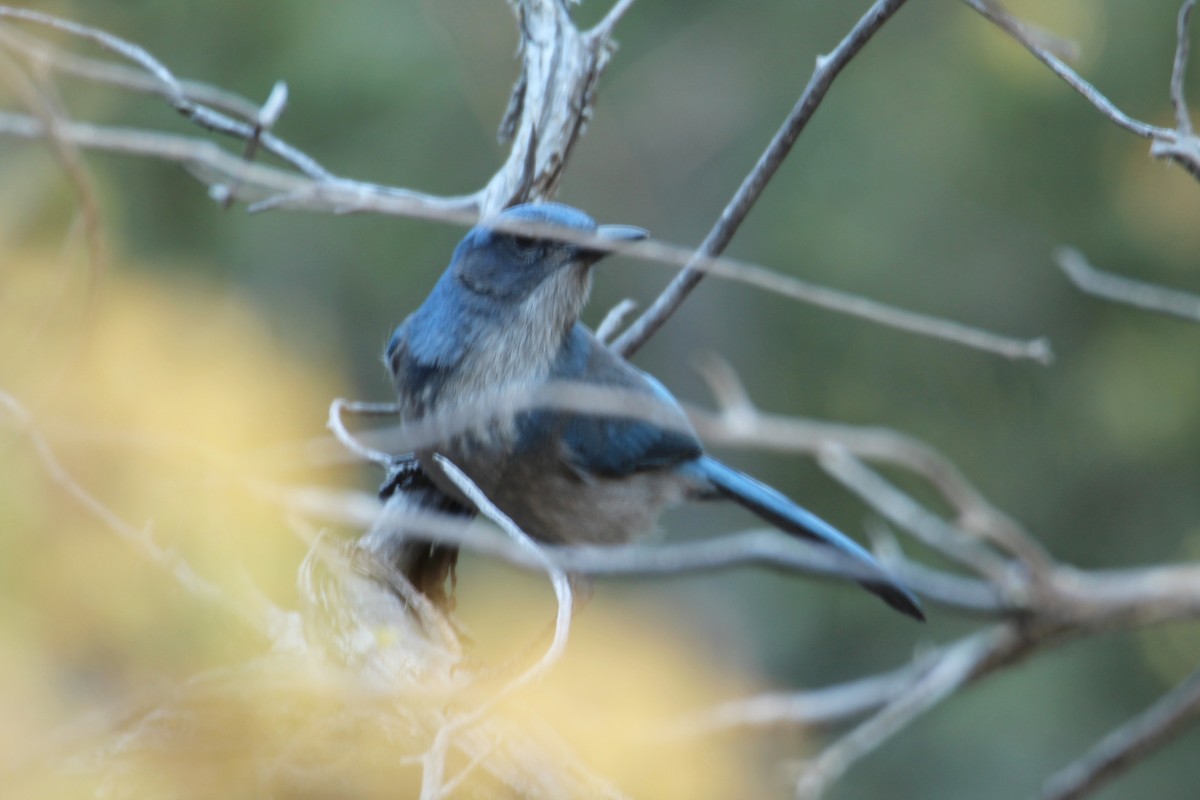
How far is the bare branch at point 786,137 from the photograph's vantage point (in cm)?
222

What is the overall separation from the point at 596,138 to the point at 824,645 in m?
3.75

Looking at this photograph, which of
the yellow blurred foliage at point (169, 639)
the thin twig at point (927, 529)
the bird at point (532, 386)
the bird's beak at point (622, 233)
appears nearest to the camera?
the thin twig at point (927, 529)

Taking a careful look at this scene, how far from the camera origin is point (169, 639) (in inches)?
80.3

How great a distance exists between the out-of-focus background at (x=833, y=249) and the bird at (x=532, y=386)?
3648 mm

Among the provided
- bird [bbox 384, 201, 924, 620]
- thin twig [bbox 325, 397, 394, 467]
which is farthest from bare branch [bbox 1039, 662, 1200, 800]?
bird [bbox 384, 201, 924, 620]

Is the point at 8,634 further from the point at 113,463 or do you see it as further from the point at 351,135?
the point at 351,135

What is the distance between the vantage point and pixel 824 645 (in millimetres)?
8992

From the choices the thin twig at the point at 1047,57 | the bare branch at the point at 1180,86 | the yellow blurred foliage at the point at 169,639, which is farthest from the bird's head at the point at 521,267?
the bare branch at the point at 1180,86

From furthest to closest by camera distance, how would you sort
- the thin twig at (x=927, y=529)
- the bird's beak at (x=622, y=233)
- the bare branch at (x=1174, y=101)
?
the bird's beak at (x=622, y=233)
the bare branch at (x=1174, y=101)
the thin twig at (x=927, y=529)

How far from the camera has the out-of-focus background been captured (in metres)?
7.78

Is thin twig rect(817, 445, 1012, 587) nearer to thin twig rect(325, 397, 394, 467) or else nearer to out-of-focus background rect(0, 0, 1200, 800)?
thin twig rect(325, 397, 394, 467)

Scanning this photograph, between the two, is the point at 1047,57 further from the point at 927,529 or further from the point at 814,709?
the point at 814,709

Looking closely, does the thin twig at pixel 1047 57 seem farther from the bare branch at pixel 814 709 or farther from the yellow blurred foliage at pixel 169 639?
the yellow blurred foliage at pixel 169 639

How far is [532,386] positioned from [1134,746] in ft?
7.10
